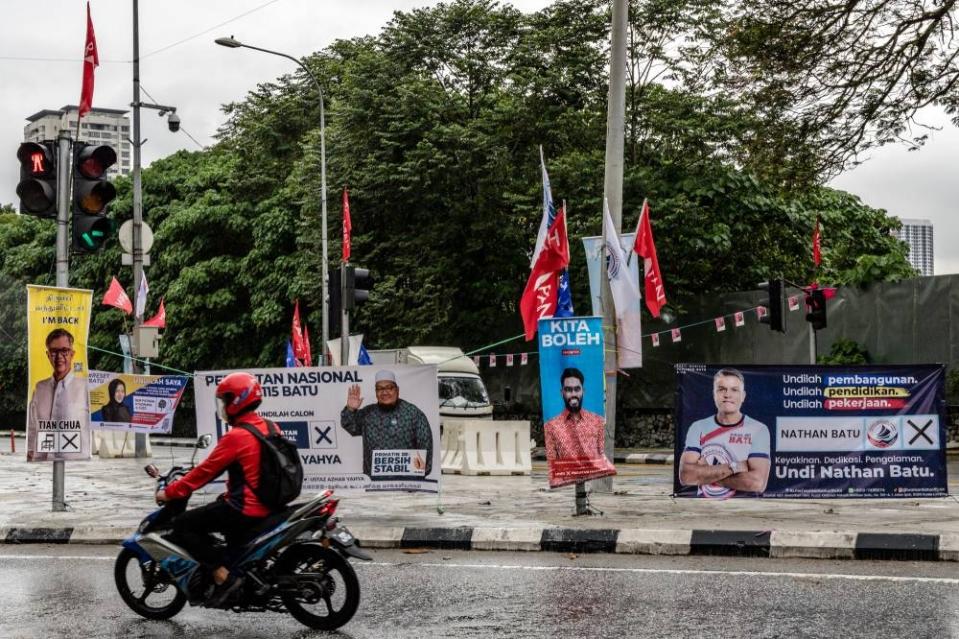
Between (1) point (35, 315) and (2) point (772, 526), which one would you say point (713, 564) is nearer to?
(2) point (772, 526)

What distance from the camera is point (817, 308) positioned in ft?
79.5

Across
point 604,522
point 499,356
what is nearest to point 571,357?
point 604,522

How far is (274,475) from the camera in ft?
24.1

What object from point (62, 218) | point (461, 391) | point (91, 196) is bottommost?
point (461, 391)

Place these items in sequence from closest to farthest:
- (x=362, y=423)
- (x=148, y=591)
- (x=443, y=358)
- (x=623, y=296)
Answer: (x=148, y=591) < (x=362, y=423) < (x=623, y=296) < (x=443, y=358)

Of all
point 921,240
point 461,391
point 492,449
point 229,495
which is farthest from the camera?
point 921,240

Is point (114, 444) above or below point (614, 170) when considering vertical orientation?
below

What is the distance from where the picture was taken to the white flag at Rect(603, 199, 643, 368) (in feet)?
50.7

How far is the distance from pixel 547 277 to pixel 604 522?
5.56m

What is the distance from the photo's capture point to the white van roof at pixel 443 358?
98.5 feet

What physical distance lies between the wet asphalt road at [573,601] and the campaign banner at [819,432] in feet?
7.12

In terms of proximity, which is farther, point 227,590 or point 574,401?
point 574,401

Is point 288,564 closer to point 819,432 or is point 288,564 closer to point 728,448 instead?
point 728,448

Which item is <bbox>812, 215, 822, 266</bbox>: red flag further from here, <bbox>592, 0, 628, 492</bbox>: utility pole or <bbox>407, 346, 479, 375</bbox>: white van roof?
<bbox>592, 0, 628, 492</bbox>: utility pole
